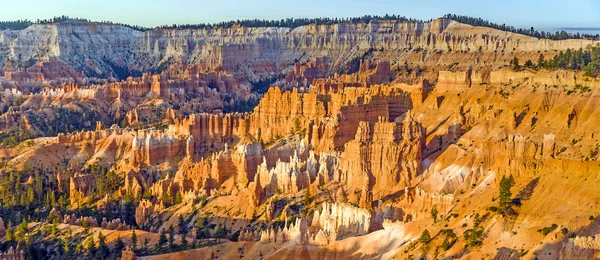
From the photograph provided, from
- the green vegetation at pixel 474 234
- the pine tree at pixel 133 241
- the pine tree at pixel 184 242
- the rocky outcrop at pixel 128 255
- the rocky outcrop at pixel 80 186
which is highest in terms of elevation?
the green vegetation at pixel 474 234

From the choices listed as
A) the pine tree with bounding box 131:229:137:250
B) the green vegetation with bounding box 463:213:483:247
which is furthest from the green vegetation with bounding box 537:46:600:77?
the pine tree with bounding box 131:229:137:250

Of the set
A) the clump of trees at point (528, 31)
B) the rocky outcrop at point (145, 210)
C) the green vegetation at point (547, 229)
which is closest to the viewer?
the green vegetation at point (547, 229)

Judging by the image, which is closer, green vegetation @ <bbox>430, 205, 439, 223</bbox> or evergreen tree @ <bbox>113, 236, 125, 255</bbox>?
green vegetation @ <bbox>430, 205, 439, 223</bbox>

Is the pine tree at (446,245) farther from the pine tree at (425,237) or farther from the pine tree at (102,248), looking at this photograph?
the pine tree at (102,248)

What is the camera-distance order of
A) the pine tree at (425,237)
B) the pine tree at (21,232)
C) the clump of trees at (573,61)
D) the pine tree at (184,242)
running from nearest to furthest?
the pine tree at (425,237), the pine tree at (184,242), the pine tree at (21,232), the clump of trees at (573,61)

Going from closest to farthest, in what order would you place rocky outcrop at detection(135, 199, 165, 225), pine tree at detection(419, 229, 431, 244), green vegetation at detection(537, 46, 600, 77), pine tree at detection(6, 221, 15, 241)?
pine tree at detection(419, 229, 431, 244) < pine tree at detection(6, 221, 15, 241) < rocky outcrop at detection(135, 199, 165, 225) < green vegetation at detection(537, 46, 600, 77)

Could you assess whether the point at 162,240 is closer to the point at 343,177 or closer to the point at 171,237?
the point at 171,237

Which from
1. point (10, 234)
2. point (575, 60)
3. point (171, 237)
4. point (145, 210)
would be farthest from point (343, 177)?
point (575, 60)

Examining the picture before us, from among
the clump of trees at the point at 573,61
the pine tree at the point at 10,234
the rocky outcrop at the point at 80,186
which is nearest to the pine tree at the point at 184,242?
the pine tree at the point at 10,234

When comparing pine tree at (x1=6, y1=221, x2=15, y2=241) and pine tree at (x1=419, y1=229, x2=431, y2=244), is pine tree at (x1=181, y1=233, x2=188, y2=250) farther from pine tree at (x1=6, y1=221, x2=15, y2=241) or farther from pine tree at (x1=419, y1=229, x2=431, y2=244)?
pine tree at (x1=419, y1=229, x2=431, y2=244)

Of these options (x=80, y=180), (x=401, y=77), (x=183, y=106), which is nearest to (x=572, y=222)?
(x=80, y=180)

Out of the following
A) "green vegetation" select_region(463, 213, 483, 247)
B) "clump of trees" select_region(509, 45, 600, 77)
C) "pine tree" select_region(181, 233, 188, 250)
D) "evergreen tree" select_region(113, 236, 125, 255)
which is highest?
"clump of trees" select_region(509, 45, 600, 77)
